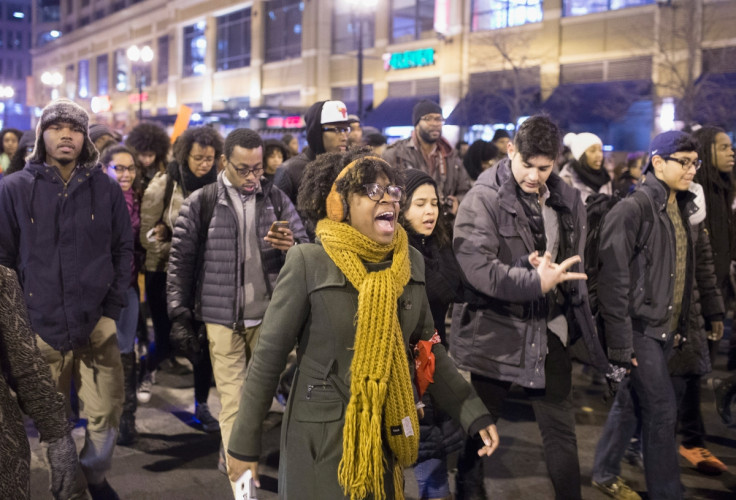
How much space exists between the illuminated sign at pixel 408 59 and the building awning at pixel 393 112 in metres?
1.27

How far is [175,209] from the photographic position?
247 inches

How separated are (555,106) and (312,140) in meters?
20.1

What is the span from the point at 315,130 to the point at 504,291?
2.79m

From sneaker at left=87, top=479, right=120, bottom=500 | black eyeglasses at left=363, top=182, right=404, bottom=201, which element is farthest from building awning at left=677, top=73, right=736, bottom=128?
black eyeglasses at left=363, top=182, right=404, bottom=201

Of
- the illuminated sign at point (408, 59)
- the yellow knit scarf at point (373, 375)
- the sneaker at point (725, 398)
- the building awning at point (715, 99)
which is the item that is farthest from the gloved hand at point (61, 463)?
the illuminated sign at point (408, 59)

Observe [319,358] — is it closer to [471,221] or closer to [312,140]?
[471,221]

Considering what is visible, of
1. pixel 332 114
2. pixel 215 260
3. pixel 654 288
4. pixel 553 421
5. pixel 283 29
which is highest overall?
pixel 283 29

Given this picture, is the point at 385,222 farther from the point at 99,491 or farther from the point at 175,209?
the point at 175,209

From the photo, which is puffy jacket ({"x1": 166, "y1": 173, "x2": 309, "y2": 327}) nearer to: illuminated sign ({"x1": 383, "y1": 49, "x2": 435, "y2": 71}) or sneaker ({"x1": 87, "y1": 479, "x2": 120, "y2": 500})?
sneaker ({"x1": 87, "y1": 479, "x2": 120, "y2": 500})

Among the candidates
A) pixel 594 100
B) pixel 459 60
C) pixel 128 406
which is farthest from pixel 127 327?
pixel 459 60

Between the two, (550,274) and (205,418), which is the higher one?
(550,274)

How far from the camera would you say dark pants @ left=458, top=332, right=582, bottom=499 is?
404 centimetres

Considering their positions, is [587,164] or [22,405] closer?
[22,405]

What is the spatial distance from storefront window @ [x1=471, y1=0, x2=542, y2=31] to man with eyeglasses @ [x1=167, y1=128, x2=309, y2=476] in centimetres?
2370
